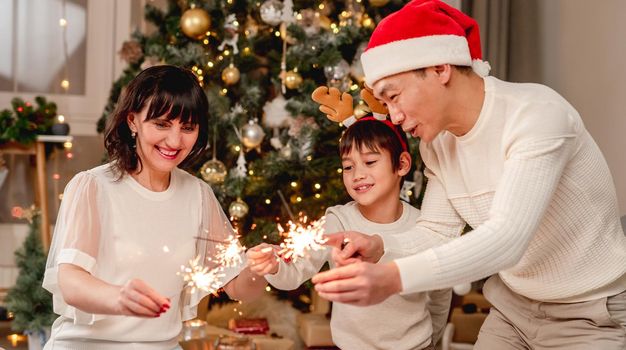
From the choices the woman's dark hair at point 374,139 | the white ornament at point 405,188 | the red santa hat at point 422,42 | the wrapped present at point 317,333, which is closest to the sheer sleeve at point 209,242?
the woman's dark hair at point 374,139

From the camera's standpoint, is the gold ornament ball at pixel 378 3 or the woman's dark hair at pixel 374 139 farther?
the gold ornament ball at pixel 378 3

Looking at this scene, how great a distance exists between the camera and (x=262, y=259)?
80.6 inches

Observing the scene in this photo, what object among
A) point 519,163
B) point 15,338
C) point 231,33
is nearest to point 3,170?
point 15,338

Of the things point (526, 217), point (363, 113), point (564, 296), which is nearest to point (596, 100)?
point (363, 113)

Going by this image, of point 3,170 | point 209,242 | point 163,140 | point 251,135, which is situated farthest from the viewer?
point 3,170

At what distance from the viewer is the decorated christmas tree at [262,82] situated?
13.0 ft

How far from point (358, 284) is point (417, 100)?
656mm

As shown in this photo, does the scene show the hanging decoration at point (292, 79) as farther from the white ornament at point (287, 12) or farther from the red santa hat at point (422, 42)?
the red santa hat at point (422, 42)

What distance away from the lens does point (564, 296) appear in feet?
6.52

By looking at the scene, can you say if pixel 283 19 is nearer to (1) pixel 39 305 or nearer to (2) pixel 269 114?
(2) pixel 269 114

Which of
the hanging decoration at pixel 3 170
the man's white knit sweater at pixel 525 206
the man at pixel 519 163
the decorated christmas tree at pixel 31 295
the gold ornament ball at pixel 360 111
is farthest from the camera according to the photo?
the hanging decoration at pixel 3 170

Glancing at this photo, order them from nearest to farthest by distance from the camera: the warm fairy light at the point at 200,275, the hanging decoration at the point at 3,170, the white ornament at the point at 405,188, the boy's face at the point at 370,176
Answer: the warm fairy light at the point at 200,275, the boy's face at the point at 370,176, the white ornament at the point at 405,188, the hanging decoration at the point at 3,170

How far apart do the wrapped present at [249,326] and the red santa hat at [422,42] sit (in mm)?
2392

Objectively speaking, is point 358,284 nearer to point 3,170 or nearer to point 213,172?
point 213,172
